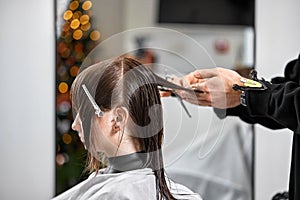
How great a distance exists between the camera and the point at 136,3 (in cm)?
245

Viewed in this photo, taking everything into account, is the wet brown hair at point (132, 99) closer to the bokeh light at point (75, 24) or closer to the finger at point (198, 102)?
the finger at point (198, 102)

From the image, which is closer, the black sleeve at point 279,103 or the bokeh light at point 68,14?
the black sleeve at point 279,103

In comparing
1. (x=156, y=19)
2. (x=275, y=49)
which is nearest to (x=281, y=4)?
(x=275, y=49)

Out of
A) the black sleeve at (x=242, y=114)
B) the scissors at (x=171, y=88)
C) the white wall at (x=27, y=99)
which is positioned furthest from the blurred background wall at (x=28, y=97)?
the scissors at (x=171, y=88)

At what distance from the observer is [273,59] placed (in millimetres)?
2680

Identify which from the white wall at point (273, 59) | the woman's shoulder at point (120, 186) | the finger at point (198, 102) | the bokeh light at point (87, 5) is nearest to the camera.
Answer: the woman's shoulder at point (120, 186)

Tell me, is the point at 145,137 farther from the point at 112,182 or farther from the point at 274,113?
the point at 274,113

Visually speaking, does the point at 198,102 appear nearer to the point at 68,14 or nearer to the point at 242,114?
the point at 242,114

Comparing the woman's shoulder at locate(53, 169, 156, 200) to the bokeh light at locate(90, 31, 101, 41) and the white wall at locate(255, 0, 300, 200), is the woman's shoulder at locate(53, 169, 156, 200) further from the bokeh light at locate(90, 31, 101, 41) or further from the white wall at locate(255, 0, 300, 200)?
the white wall at locate(255, 0, 300, 200)

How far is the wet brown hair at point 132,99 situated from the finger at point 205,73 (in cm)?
22

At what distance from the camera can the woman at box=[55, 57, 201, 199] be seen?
3.90 feet

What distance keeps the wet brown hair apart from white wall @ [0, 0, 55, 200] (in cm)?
131

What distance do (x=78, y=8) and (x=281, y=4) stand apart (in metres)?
0.99

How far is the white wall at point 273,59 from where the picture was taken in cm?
267
